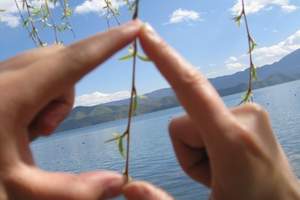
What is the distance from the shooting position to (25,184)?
3.58 feet

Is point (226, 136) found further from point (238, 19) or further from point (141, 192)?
point (238, 19)

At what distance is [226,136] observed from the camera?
121cm

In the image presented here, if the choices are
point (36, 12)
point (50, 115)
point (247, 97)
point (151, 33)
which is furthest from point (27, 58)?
point (36, 12)

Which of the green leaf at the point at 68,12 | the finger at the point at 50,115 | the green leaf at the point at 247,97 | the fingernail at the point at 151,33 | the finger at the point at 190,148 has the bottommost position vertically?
the green leaf at the point at 247,97

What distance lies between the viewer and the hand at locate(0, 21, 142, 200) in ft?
3.51

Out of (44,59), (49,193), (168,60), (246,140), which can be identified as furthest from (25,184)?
(246,140)

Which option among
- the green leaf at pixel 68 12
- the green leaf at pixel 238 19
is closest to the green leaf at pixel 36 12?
the green leaf at pixel 68 12

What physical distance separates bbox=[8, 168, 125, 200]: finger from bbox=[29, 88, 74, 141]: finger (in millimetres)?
176

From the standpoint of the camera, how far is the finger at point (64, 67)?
1.08 meters

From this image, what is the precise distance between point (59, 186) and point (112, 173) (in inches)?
6.5

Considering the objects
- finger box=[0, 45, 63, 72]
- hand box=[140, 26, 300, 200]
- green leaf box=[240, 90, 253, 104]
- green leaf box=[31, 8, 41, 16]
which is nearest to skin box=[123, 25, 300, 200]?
hand box=[140, 26, 300, 200]

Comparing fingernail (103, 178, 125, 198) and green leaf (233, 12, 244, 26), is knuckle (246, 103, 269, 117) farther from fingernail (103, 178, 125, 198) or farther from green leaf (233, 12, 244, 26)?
green leaf (233, 12, 244, 26)

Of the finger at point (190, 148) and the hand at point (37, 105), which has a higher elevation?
the hand at point (37, 105)

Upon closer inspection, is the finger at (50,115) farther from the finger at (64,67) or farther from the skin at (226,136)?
the skin at (226,136)
